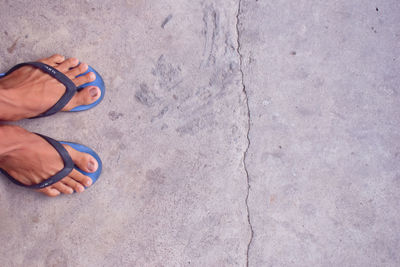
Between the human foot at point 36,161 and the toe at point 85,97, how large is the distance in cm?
21

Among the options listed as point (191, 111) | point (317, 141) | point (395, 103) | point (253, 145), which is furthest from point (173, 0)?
point (395, 103)

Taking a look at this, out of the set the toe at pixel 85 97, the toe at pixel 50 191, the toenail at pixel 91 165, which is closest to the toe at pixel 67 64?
the toe at pixel 85 97

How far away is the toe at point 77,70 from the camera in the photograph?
5.89 feet

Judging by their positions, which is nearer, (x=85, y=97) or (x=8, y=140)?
(x=8, y=140)

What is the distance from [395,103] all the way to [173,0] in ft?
4.11

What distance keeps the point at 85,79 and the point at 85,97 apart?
90 mm

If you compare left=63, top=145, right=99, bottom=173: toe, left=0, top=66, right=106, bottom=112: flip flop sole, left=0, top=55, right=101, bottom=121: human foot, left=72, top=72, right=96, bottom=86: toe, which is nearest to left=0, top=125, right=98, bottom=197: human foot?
left=63, top=145, right=99, bottom=173: toe

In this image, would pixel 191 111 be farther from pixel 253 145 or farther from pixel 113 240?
pixel 113 240

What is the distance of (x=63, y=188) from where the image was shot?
5.84 feet

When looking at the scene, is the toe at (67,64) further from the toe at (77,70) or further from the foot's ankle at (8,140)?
the foot's ankle at (8,140)

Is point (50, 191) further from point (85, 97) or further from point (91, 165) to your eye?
point (85, 97)

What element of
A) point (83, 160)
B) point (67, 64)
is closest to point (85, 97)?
point (67, 64)

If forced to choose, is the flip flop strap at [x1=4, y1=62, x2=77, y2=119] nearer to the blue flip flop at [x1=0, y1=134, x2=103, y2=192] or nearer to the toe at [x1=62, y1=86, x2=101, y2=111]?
the toe at [x1=62, y1=86, x2=101, y2=111]

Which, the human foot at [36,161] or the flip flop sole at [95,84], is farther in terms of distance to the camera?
the flip flop sole at [95,84]
